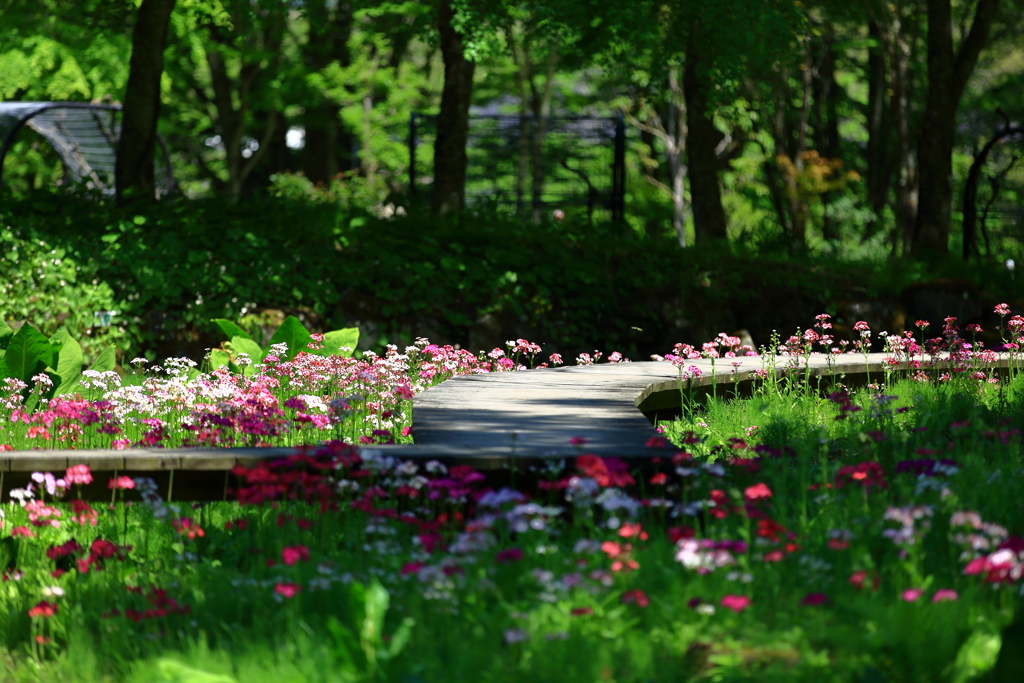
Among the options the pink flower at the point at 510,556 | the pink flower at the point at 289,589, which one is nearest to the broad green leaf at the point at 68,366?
the pink flower at the point at 289,589

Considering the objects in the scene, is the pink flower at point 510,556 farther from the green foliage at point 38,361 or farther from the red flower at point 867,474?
the green foliage at point 38,361

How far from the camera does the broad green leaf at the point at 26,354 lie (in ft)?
22.8

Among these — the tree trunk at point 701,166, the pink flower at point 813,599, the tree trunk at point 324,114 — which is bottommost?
the pink flower at point 813,599

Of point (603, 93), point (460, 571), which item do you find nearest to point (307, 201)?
point (460, 571)

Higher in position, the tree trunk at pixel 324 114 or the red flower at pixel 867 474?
the tree trunk at pixel 324 114

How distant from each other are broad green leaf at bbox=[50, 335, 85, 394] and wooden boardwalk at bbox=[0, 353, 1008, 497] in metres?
2.77

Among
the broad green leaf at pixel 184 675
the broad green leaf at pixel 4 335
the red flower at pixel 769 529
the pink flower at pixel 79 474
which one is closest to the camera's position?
the broad green leaf at pixel 184 675

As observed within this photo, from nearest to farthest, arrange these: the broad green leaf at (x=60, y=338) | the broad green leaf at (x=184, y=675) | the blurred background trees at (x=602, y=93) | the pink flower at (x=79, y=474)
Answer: the broad green leaf at (x=184, y=675) → the pink flower at (x=79, y=474) → the broad green leaf at (x=60, y=338) → the blurred background trees at (x=602, y=93)

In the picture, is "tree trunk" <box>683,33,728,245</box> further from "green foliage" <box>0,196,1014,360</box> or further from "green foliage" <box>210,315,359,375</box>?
"green foliage" <box>210,315,359,375</box>

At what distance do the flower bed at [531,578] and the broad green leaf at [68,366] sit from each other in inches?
122

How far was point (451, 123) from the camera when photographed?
41.6ft

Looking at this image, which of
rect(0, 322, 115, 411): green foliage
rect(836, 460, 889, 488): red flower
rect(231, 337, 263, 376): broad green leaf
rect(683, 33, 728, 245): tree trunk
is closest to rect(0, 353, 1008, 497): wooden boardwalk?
rect(836, 460, 889, 488): red flower

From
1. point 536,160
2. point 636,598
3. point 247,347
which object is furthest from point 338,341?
point 536,160

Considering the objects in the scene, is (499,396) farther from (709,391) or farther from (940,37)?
(940,37)
